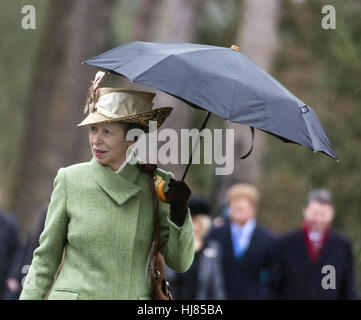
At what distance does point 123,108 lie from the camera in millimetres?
4676

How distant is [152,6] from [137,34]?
0.70 metres

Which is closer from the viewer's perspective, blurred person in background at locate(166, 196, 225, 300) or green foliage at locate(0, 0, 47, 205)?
blurred person in background at locate(166, 196, 225, 300)

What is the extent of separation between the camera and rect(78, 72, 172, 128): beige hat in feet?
15.2

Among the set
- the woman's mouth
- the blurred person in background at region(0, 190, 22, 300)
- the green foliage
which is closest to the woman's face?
the woman's mouth

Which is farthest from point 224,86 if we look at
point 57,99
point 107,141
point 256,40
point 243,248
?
point 57,99

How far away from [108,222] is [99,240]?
106mm

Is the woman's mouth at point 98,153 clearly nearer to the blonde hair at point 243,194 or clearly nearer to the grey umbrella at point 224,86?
the grey umbrella at point 224,86

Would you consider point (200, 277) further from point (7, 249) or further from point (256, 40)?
point (256, 40)

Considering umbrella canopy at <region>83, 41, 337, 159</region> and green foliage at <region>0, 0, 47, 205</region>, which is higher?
green foliage at <region>0, 0, 47, 205</region>

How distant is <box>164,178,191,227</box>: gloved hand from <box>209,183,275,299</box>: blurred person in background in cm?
480

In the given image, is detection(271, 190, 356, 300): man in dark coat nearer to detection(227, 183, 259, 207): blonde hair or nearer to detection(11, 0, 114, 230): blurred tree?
detection(227, 183, 259, 207): blonde hair

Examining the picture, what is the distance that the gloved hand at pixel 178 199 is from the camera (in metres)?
4.54

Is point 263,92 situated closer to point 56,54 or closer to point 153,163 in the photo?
point 153,163

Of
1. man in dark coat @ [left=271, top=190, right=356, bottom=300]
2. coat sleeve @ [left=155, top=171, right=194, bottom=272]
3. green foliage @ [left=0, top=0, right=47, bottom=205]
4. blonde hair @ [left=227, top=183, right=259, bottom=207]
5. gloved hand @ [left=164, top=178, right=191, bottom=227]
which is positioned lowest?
man in dark coat @ [left=271, top=190, right=356, bottom=300]
